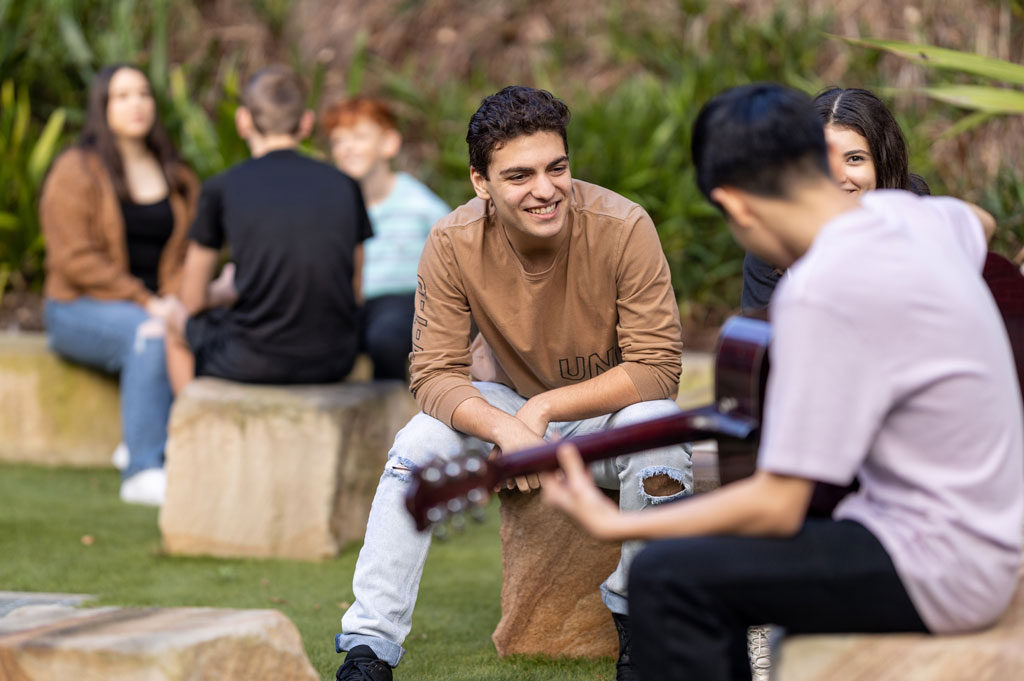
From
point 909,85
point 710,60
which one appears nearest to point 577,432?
point 710,60

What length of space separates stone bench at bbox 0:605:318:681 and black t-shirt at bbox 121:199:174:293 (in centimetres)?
349

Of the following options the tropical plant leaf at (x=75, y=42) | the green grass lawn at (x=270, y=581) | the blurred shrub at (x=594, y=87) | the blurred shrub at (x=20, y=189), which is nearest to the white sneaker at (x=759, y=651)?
the green grass lawn at (x=270, y=581)

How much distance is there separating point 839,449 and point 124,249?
458cm

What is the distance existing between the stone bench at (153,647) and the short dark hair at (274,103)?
8.73 ft

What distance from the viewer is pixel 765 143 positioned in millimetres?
1976

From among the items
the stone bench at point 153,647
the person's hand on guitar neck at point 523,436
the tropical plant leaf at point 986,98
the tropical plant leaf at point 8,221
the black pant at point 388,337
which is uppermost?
the tropical plant leaf at point 986,98

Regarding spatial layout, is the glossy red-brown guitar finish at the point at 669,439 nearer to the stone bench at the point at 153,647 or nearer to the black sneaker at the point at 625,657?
the stone bench at the point at 153,647

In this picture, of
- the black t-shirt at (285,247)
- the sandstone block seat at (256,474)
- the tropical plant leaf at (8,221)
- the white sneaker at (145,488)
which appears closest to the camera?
the sandstone block seat at (256,474)

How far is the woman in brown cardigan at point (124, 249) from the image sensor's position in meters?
5.49

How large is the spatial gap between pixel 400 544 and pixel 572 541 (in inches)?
21.2

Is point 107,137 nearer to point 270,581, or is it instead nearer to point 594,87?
point 270,581

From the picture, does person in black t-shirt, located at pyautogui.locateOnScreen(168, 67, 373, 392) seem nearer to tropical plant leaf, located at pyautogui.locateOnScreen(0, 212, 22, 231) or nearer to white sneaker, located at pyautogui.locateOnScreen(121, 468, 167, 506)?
white sneaker, located at pyautogui.locateOnScreen(121, 468, 167, 506)

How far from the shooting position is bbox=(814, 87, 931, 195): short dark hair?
3.13 metres

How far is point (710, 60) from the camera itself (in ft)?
24.0
